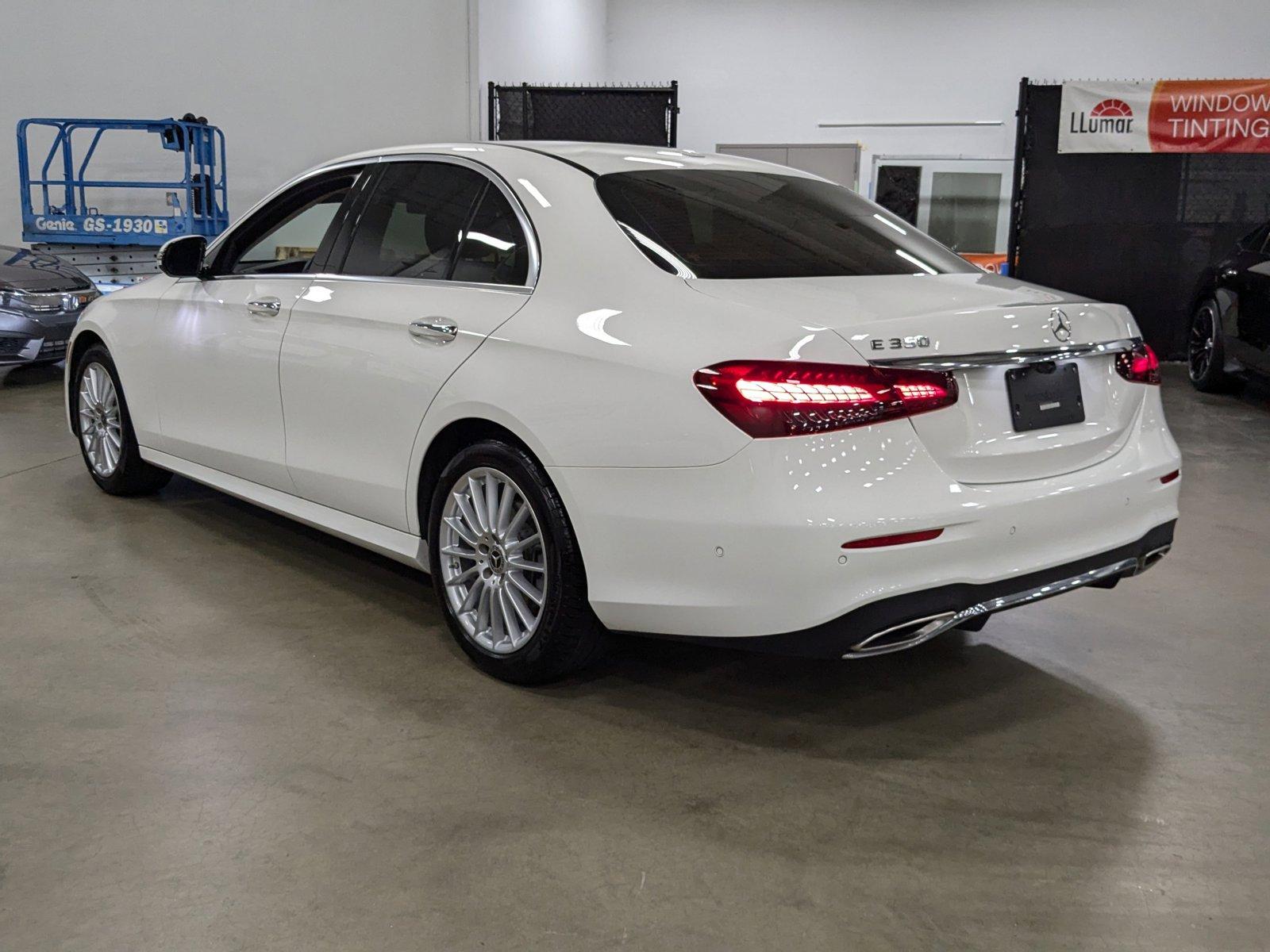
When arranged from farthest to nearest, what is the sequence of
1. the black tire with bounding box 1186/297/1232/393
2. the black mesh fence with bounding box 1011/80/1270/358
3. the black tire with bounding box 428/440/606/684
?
the black mesh fence with bounding box 1011/80/1270/358 < the black tire with bounding box 1186/297/1232/393 < the black tire with bounding box 428/440/606/684

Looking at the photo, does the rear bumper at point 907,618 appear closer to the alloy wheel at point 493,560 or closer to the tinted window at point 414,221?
the alloy wheel at point 493,560

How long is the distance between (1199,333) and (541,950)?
26.5 ft

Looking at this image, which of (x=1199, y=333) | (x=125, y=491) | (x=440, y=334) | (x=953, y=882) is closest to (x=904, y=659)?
(x=953, y=882)

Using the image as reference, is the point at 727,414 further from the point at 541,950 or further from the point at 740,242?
the point at 541,950

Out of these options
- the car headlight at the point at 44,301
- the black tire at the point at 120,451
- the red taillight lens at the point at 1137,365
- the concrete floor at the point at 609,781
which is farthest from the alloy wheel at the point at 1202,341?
the car headlight at the point at 44,301

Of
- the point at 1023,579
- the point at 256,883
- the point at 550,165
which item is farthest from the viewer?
the point at 550,165

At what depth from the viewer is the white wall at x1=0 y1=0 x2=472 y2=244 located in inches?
432

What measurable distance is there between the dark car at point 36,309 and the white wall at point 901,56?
988cm

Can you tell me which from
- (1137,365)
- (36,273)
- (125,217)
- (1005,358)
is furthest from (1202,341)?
(125,217)

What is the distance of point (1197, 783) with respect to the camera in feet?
8.27

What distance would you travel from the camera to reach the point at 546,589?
9.00ft

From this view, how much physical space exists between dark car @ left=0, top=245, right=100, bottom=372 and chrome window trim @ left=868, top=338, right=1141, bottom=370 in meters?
7.14

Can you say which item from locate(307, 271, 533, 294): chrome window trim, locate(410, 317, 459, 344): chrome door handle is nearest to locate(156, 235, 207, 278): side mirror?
locate(307, 271, 533, 294): chrome window trim

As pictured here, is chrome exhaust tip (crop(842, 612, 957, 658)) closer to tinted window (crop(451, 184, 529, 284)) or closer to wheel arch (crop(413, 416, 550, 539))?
wheel arch (crop(413, 416, 550, 539))
